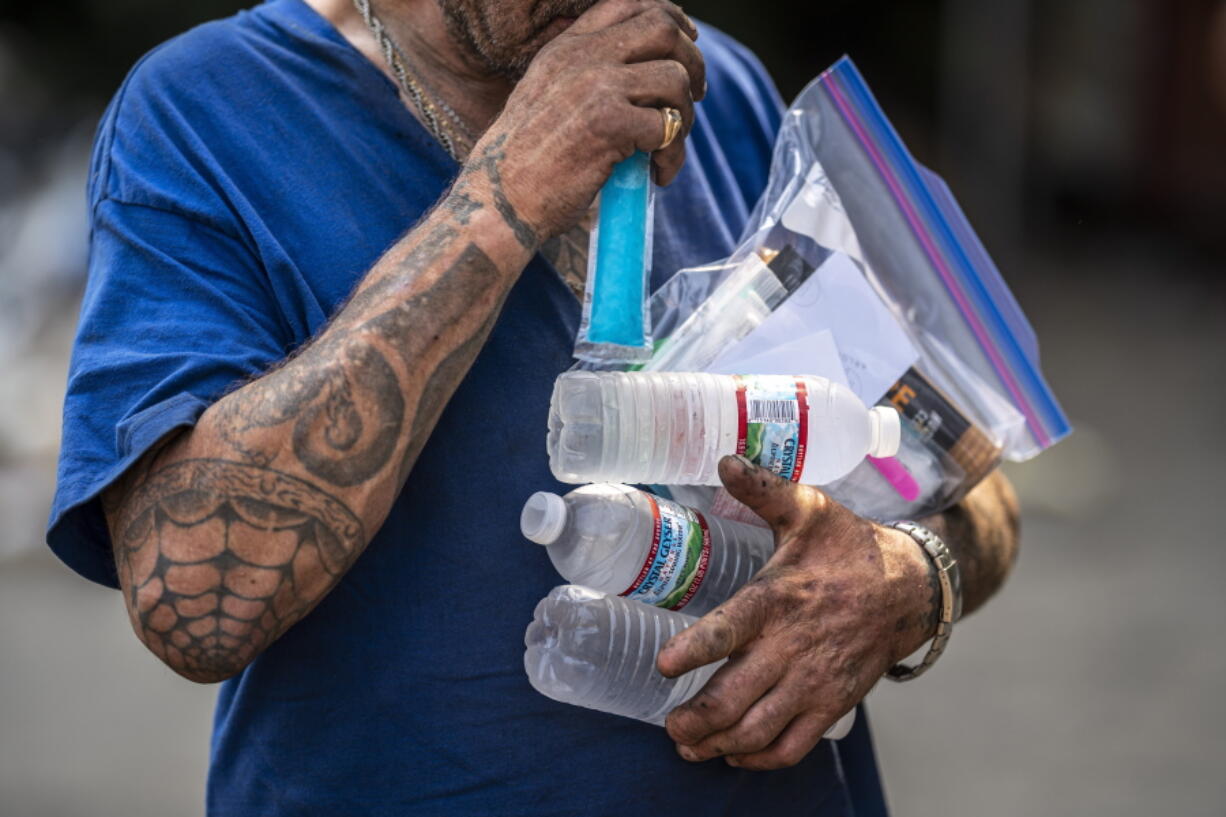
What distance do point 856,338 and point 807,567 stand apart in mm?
345

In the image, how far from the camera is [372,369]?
156cm

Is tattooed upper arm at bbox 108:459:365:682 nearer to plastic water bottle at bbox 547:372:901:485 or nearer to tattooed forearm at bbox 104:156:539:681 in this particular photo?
tattooed forearm at bbox 104:156:539:681

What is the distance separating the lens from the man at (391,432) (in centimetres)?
155

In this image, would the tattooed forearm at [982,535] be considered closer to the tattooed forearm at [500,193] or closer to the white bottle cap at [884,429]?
the white bottle cap at [884,429]

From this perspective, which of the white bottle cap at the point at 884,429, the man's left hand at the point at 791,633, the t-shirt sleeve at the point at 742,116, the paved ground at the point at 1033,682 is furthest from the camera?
the paved ground at the point at 1033,682

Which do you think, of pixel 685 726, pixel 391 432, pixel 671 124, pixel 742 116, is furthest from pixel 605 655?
pixel 742 116

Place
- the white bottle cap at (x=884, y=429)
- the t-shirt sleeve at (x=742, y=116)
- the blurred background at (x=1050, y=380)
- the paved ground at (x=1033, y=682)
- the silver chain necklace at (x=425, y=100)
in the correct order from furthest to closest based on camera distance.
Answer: the blurred background at (x=1050, y=380)
the paved ground at (x=1033, y=682)
the t-shirt sleeve at (x=742, y=116)
the silver chain necklace at (x=425, y=100)
the white bottle cap at (x=884, y=429)

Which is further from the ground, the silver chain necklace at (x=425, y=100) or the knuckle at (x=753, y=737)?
the silver chain necklace at (x=425, y=100)

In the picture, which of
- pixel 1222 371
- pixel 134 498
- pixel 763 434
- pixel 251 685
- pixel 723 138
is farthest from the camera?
pixel 1222 371

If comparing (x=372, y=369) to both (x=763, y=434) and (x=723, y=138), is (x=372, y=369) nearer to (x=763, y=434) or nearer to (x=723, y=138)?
(x=763, y=434)

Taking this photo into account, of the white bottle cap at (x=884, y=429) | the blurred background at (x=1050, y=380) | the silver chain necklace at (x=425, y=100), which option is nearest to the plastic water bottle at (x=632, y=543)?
the white bottle cap at (x=884, y=429)

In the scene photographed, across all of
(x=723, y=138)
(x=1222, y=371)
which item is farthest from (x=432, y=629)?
(x=1222, y=371)

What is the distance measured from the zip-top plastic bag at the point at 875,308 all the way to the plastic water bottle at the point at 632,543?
0.11m

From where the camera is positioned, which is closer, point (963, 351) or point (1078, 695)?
point (963, 351)
